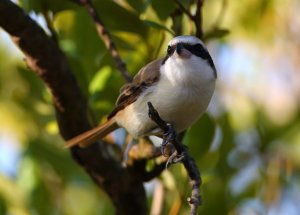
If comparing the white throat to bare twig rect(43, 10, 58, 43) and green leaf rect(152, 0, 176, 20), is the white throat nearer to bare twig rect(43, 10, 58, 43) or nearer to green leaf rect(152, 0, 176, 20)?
green leaf rect(152, 0, 176, 20)

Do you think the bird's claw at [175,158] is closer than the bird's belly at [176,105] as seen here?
Yes

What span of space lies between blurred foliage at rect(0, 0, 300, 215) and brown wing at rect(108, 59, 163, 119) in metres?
0.06

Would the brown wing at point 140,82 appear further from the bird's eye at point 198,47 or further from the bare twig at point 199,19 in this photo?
the bare twig at point 199,19

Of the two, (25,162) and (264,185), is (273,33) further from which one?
(25,162)

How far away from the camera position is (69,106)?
2.23m

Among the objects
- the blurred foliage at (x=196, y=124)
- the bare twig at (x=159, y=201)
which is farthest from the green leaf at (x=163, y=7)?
the bare twig at (x=159, y=201)

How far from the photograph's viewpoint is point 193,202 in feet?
5.04

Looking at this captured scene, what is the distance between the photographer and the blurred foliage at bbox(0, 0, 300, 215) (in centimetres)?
227

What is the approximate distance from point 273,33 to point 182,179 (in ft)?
3.15

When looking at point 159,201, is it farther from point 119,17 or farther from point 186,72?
point 119,17

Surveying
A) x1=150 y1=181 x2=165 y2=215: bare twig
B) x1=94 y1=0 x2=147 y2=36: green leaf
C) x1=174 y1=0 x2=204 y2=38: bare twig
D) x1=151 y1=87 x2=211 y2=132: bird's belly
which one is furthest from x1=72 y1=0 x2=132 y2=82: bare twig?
x1=150 y1=181 x2=165 y2=215: bare twig

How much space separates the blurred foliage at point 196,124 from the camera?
2268mm

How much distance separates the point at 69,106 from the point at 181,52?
1.40 feet

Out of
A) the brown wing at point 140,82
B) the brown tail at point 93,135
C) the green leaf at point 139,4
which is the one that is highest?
the green leaf at point 139,4
